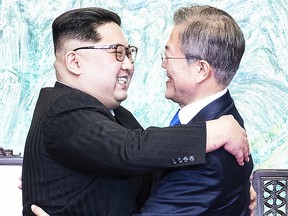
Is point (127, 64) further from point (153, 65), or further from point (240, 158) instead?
point (153, 65)

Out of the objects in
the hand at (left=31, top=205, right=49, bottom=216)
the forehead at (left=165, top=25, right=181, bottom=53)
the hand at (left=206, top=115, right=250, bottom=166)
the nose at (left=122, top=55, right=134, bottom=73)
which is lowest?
the hand at (left=31, top=205, right=49, bottom=216)

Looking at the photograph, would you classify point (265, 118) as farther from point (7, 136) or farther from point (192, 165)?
point (192, 165)

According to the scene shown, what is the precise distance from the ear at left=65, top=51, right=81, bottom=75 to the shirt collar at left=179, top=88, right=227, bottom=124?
334mm

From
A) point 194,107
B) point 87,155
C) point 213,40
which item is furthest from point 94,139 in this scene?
point 213,40

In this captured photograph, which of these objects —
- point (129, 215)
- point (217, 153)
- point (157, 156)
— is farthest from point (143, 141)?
point (129, 215)

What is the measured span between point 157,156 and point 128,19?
2.14 meters

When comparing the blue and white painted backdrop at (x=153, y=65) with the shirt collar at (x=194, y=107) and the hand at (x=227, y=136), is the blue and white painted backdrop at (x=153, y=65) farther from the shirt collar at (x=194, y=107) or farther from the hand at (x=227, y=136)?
the hand at (x=227, y=136)

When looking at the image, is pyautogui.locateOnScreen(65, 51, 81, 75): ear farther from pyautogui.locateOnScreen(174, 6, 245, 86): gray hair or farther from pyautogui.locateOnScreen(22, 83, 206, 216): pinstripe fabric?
pyautogui.locateOnScreen(174, 6, 245, 86): gray hair

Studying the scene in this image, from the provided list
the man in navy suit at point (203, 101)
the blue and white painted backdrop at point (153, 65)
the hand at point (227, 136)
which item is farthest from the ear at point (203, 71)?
the blue and white painted backdrop at point (153, 65)

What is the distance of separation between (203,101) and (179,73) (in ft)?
0.36

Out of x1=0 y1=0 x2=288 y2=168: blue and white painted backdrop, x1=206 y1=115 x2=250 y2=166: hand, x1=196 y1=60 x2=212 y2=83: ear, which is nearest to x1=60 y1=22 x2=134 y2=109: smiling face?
x1=196 y1=60 x2=212 y2=83: ear

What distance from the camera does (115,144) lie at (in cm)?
167

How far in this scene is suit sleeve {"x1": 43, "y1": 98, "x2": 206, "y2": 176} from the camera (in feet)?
5.42

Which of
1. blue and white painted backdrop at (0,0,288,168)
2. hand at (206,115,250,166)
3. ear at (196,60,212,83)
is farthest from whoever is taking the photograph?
blue and white painted backdrop at (0,0,288,168)
